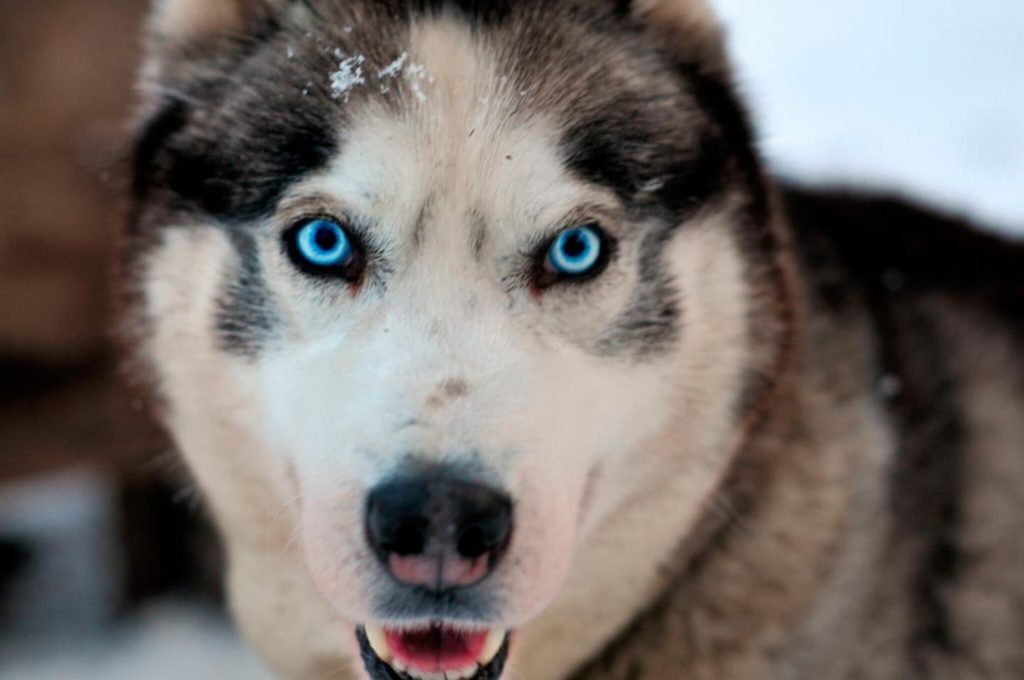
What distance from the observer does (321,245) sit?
6.38ft

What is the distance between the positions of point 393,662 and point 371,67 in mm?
981

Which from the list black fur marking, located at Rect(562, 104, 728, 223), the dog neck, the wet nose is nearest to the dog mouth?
the wet nose

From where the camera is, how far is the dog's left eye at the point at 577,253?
1952 millimetres

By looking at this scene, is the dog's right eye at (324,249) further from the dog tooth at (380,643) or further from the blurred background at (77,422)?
the blurred background at (77,422)

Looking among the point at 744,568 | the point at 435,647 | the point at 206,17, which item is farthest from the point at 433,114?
the point at 744,568

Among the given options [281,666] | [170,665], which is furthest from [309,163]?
[170,665]

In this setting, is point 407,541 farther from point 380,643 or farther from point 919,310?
point 919,310

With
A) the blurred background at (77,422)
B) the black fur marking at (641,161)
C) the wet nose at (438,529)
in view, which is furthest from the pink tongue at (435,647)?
the blurred background at (77,422)

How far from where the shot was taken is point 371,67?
6.49 ft

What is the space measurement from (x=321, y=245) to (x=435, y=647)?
2.23 ft

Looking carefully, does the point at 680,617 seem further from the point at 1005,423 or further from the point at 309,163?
the point at 309,163

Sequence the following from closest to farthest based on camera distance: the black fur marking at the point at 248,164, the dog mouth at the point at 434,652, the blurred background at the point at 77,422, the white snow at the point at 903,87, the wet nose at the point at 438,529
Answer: the wet nose at the point at 438,529 → the dog mouth at the point at 434,652 → the black fur marking at the point at 248,164 → the blurred background at the point at 77,422 → the white snow at the point at 903,87

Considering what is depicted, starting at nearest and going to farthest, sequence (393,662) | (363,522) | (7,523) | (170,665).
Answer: (363,522) < (393,662) < (170,665) < (7,523)

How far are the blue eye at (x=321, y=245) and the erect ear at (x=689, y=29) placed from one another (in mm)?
756
